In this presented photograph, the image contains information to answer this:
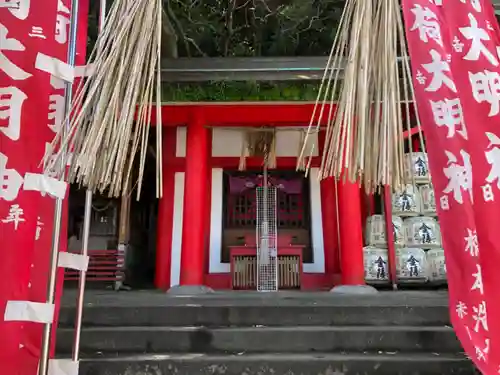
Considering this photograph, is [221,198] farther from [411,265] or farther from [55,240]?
[55,240]

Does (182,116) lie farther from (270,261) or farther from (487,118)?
(487,118)

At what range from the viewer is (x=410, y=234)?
6355mm

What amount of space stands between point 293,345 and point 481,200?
1888 millimetres

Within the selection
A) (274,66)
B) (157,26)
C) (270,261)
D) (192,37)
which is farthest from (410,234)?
(157,26)

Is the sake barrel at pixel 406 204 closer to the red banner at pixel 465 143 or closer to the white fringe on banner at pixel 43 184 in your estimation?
Answer: the red banner at pixel 465 143

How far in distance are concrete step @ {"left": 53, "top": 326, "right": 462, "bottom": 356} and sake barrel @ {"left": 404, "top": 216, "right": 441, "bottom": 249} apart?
10.2 ft

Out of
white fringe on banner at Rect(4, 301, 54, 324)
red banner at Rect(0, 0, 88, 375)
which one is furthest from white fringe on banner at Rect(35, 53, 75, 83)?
Answer: white fringe on banner at Rect(4, 301, 54, 324)

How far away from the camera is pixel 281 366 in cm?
291

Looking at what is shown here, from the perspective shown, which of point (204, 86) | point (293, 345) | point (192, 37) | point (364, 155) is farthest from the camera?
point (204, 86)

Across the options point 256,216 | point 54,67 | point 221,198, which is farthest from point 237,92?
point 54,67

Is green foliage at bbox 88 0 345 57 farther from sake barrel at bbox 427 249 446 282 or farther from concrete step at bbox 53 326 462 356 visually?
sake barrel at bbox 427 249 446 282

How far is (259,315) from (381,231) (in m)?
3.31

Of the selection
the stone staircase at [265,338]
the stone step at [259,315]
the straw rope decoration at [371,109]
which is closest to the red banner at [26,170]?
the straw rope decoration at [371,109]

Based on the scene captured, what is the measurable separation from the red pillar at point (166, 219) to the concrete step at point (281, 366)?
362 cm
